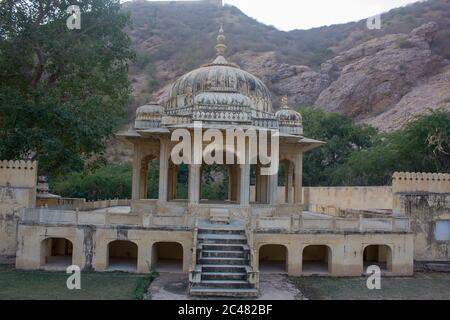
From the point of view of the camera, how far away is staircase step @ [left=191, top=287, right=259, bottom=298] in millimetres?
15727

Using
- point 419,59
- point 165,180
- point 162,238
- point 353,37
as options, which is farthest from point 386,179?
point 353,37

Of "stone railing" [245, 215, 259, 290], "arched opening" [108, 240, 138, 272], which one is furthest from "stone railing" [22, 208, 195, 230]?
"arched opening" [108, 240, 138, 272]

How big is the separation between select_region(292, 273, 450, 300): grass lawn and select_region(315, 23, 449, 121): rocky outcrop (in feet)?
142

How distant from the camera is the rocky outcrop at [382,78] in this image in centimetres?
6334

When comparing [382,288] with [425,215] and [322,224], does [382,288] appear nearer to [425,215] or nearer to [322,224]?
[322,224]

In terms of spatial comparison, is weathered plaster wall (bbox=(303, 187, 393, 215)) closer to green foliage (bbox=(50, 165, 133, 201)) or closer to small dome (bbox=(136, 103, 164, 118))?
small dome (bbox=(136, 103, 164, 118))

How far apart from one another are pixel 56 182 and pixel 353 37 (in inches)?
2201

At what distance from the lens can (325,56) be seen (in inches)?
3164

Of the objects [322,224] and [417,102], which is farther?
[417,102]

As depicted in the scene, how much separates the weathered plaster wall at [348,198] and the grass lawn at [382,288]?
570cm

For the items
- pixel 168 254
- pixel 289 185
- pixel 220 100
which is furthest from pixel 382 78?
pixel 168 254

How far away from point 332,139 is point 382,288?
32204mm

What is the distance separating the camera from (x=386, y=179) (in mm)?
40375
